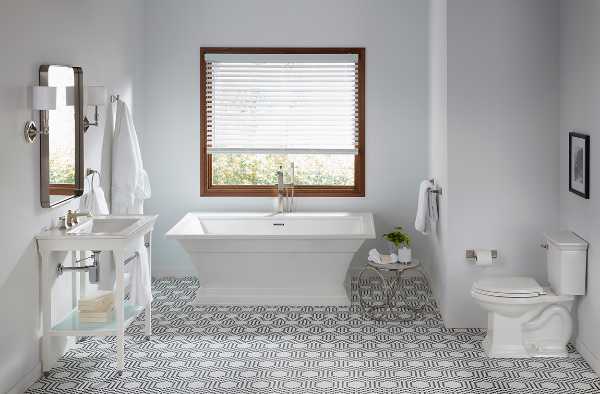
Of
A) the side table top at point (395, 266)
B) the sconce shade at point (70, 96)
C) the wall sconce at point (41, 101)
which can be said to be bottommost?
the side table top at point (395, 266)

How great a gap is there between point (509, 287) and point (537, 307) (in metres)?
0.22

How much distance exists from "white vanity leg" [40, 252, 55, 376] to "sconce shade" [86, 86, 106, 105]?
4.03 ft

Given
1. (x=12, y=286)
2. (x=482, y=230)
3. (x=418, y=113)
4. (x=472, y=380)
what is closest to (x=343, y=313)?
(x=482, y=230)

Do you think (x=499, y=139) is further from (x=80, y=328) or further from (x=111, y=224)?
(x=80, y=328)

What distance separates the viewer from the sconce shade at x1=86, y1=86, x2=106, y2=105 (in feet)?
17.9

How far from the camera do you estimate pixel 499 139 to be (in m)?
5.57

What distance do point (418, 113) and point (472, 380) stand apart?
316cm

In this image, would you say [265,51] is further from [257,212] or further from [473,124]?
[473,124]

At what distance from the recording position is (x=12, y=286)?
4.34 metres

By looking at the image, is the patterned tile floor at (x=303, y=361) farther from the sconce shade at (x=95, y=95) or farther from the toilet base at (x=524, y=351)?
the sconce shade at (x=95, y=95)

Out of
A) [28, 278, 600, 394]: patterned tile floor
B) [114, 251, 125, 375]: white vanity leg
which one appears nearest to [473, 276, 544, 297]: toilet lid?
[28, 278, 600, 394]: patterned tile floor

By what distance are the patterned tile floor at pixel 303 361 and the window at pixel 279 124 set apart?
1692 millimetres

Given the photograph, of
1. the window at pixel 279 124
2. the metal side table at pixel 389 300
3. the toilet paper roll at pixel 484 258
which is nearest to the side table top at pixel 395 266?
the metal side table at pixel 389 300

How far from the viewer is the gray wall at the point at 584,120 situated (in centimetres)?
474
